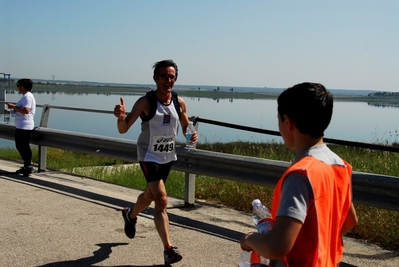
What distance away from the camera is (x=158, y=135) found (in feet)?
17.7

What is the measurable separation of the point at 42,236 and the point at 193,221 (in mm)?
1761

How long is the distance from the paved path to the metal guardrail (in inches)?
20.9

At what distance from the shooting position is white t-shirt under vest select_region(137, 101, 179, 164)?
5.38 metres

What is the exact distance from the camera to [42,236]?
231 inches

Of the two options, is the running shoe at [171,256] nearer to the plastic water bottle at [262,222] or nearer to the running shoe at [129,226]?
the running shoe at [129,226]

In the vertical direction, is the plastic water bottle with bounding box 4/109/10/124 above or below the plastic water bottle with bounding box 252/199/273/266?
below

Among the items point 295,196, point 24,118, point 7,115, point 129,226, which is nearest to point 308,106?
point 295,196

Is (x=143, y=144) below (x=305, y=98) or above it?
below

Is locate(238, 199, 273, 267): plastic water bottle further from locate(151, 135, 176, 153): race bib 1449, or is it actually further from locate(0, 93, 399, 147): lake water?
Result: locate(151, 135, 176, 153): race bib 1449

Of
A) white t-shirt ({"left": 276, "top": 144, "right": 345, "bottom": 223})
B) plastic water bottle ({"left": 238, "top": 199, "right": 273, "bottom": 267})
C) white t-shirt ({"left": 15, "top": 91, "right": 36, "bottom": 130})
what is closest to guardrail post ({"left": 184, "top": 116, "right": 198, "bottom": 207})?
white t-shirt ({"left": 15, "top": 91, "right": 36, "bottom": 130})

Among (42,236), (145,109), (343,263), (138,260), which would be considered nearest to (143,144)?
(145,109)

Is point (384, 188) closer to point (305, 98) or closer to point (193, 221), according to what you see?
point (193, 221)

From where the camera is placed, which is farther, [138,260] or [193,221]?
[193,221]

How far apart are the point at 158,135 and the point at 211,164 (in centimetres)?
184
